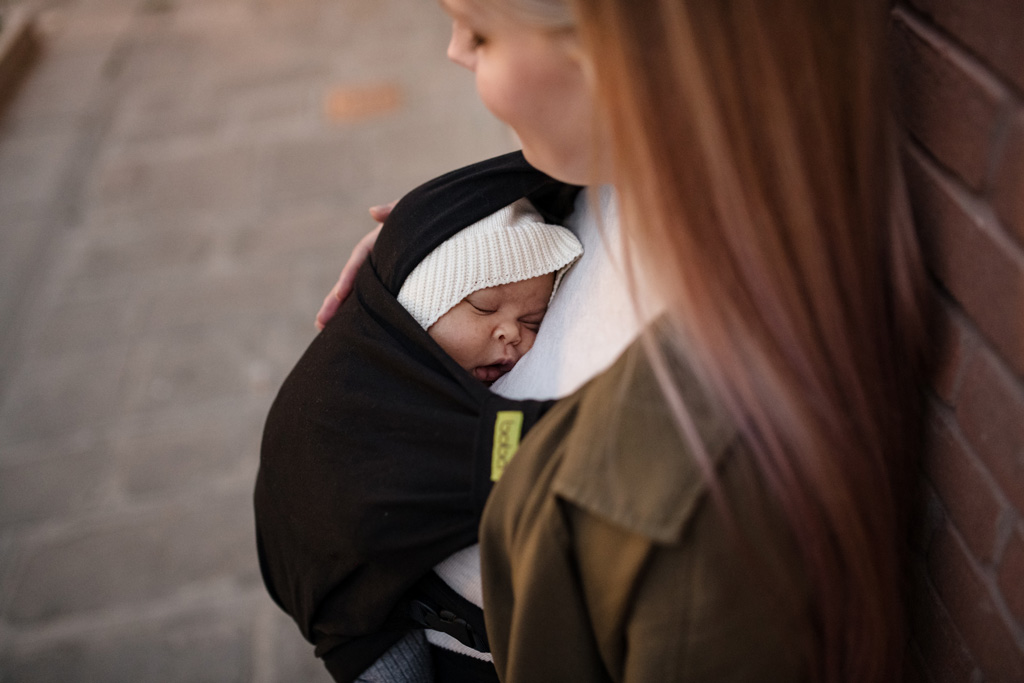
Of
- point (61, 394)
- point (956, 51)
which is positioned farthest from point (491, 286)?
point (61, 394)

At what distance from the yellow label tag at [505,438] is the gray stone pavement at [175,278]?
143 centimetres

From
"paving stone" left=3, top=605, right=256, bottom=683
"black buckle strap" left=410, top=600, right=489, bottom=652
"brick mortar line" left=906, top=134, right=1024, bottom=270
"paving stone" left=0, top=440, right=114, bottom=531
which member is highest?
"brick mortar line" left=906, top=134, right=1024, bottom=270

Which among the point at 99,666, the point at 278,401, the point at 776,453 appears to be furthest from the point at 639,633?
the point at 99,666

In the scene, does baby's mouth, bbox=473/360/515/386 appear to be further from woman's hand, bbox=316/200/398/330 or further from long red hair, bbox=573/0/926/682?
long red hair, bbox=573/0/926/682

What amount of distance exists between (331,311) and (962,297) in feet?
3.56

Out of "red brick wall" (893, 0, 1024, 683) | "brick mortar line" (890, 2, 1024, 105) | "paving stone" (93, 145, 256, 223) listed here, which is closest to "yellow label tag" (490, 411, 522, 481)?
"red brick wall" (893, 0, 1024, 683)

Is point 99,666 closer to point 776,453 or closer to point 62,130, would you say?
point 776,453

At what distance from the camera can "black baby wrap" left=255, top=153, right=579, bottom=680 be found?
109 cm

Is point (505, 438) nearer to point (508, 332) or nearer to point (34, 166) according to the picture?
point (508, 332)

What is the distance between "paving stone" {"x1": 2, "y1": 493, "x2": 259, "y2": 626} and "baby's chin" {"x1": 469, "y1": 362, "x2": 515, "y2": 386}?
1.37 m

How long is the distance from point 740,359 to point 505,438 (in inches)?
13.2

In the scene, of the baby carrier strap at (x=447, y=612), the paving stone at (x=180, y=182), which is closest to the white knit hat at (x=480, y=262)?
the baby carrier strap at (x=447, y=612)

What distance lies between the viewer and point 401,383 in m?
1.18

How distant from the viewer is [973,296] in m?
0.82
